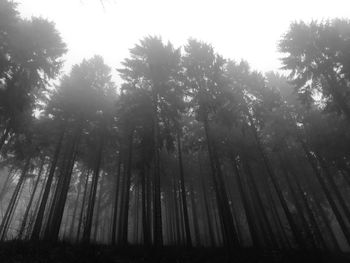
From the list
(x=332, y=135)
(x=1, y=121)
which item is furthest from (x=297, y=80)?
(x=1, y=121)

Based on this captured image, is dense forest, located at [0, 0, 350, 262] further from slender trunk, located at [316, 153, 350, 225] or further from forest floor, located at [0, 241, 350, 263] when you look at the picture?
forest floor, located at [0, 241, 350, 263]

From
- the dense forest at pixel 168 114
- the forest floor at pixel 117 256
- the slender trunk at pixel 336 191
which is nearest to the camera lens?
the forest floor at pixel 117 256

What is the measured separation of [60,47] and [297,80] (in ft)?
54.4

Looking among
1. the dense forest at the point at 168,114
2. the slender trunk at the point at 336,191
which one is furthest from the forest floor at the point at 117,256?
the slender trunk at the point at 336,191

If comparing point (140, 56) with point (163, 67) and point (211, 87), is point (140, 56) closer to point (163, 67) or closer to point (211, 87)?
point (163, 67)

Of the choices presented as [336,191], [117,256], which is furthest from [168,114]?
[336,191]

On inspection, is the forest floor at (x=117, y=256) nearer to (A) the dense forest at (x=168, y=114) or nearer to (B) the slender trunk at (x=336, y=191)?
(A) the dense forest at (x=168, y=114)

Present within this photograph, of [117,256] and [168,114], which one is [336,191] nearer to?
[168,114]

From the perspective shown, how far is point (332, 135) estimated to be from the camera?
61.3ft

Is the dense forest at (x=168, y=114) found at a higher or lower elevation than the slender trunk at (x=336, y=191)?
higher

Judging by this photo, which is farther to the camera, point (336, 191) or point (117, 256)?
point (336, 191)

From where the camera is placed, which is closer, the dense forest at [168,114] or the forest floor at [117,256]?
the forest floor at [117,256]

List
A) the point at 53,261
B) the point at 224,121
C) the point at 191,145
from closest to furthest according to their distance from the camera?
the point at 53,261, the point at 224,121, the point at 191,145

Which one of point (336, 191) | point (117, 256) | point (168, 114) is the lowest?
point (117, 256)
